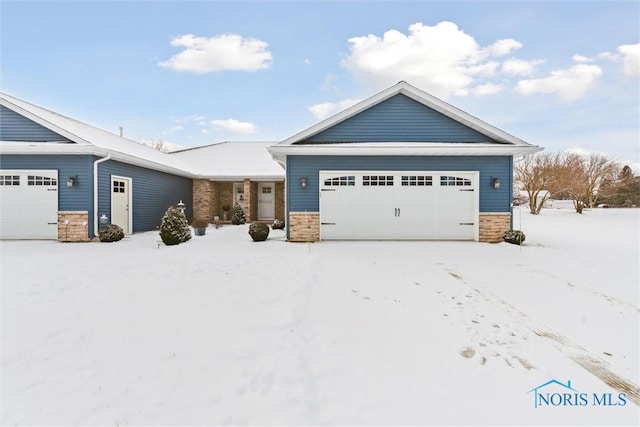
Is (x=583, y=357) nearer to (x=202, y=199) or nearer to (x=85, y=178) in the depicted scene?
(x=85, y=178)

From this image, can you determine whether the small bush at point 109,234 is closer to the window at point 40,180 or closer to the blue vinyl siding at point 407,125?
the window at point 40,180

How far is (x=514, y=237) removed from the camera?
392 inches

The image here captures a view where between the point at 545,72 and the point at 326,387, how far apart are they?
15.9 meters

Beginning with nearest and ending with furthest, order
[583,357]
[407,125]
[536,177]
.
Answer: [583,357], [407,125], [536,177]

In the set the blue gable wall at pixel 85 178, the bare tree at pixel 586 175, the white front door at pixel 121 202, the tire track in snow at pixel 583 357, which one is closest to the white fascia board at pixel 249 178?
the blue gable wall at pixel 85 178

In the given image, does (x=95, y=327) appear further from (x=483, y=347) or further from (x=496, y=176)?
(x=496, y=176)

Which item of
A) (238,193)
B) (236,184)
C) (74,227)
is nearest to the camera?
(74,227)

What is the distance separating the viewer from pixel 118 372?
2.66m

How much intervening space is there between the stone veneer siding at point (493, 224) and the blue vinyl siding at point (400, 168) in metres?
0.19

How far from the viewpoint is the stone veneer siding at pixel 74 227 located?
10188 millimetres

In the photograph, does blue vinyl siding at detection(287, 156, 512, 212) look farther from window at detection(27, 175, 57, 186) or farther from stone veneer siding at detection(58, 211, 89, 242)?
window at detection(27, 175, 57, 186)

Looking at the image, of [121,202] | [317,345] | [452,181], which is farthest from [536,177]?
[121,202]

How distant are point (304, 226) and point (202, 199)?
9638 millimetres

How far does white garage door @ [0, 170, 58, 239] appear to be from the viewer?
10.2m
